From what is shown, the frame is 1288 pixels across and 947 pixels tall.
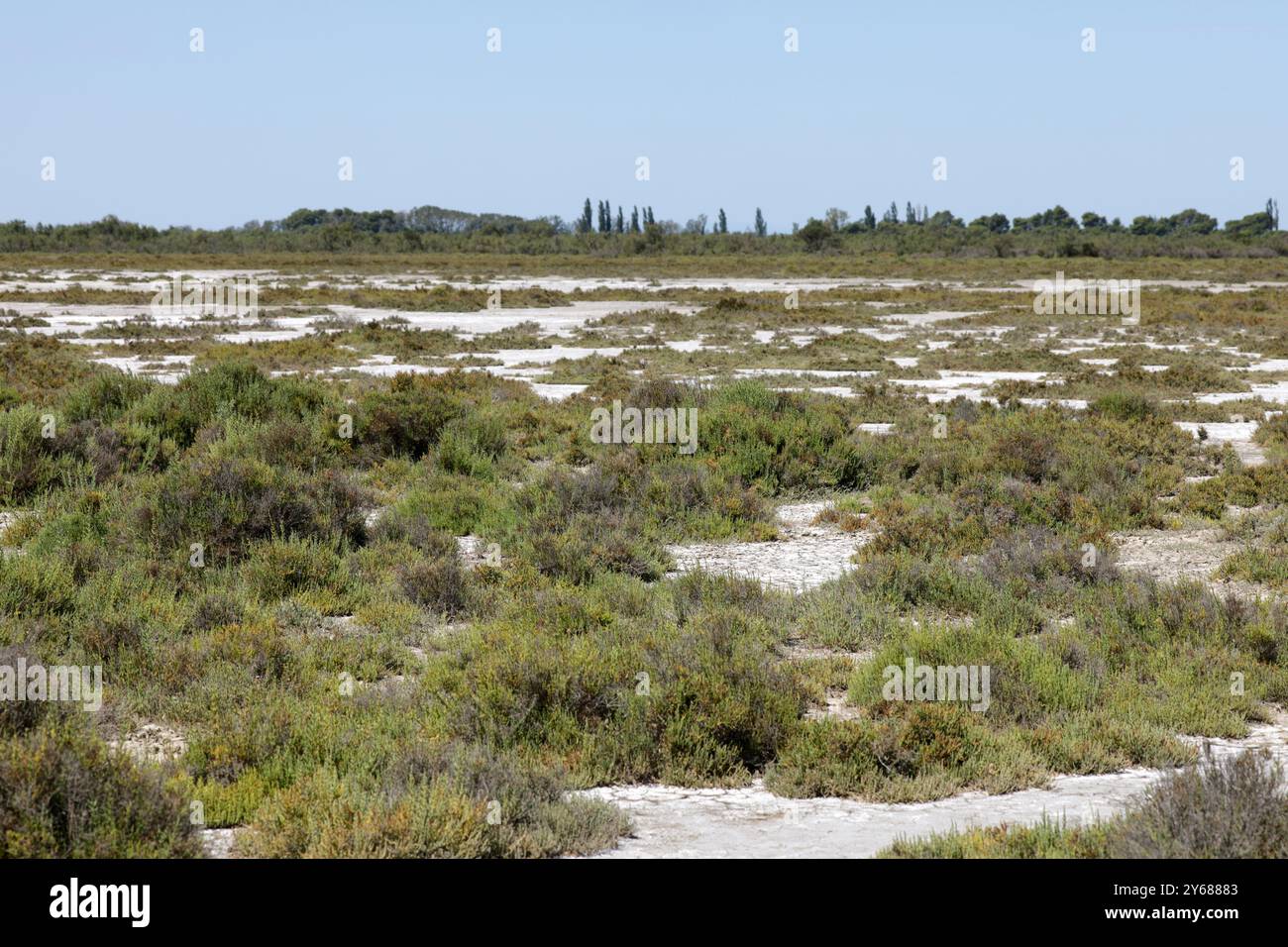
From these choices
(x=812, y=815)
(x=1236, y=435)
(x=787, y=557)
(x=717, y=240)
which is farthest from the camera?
(x=717, y=240)

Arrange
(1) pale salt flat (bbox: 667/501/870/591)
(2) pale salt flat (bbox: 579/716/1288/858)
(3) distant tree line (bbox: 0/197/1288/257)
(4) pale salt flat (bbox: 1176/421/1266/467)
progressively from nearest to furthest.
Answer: (2) pale salt flat (bbox: 579/716/1288/858), (1) pale salt flat (bbox: 667/501/870/591), (4) pale salt flat (bbox: 1176/421/1266/467), (3) distant tree line (bbox: 0/197/1288/257)

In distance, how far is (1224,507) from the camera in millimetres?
12805

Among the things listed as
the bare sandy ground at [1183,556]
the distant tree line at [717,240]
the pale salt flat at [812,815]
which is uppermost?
the distant tree line at [717,240]

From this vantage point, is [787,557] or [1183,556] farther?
[787,557]

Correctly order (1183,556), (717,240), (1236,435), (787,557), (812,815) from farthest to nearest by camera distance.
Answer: (717,240)
(1236,435)
(787,557)
(1183,556)
(812,815)

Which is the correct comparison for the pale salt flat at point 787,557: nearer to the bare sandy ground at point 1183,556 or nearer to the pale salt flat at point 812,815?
the bare sandy ground at point 1183,556

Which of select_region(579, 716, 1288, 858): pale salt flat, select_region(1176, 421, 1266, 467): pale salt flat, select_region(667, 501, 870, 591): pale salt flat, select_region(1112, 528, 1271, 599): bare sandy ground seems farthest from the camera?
select_region(1176, 421, 1266, 467): pale salt flat

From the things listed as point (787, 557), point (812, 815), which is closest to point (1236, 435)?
point (787, 557)

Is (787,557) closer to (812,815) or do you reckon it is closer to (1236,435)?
(812,815)

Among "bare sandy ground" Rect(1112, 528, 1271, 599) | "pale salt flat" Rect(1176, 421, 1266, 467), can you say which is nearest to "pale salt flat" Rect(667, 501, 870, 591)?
"bare sandy ground" Rect(1112, 528, 1271, 599)

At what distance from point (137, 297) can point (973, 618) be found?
47.6m

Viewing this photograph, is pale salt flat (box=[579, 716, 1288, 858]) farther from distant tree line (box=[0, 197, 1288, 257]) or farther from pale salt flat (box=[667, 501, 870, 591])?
distant tree line (box=[0, 197, 1288, 257])

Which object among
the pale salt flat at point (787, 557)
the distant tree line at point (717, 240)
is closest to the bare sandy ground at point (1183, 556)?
the pale salt flat at point (787, 557)

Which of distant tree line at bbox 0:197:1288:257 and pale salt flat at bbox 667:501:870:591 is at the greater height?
distant tree line at bbox 0:197:1288:257
